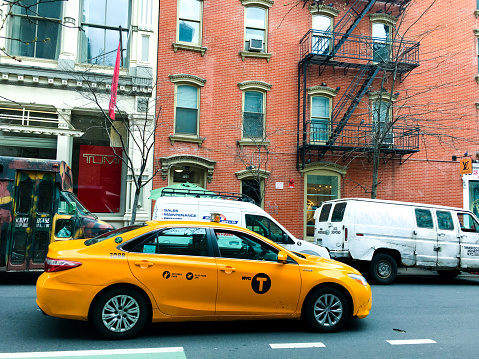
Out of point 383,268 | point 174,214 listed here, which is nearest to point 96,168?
point 174,214

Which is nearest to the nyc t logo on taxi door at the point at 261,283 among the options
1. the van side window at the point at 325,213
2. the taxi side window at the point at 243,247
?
the taxi side window at the point at 243,247

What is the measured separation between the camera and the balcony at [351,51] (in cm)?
1692

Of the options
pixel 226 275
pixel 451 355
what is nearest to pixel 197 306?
pixel 226 275

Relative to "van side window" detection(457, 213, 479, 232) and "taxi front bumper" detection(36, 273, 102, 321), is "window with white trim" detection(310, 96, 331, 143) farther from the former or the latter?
"taxi front bumper" detection(36, 273, 102, 321)

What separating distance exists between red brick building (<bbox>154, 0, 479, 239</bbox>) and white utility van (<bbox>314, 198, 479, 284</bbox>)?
181 inches

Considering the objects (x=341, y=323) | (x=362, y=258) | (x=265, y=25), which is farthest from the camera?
(x=265, y=25)

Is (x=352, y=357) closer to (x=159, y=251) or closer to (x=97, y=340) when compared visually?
(x=159, y=251)

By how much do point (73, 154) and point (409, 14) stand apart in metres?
14.9

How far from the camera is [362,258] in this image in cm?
1112

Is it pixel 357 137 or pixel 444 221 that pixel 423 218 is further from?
pixel 357 137

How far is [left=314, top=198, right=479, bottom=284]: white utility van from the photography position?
1121 centimetres

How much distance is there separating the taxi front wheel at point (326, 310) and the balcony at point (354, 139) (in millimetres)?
10839

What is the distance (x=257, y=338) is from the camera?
5.75 m

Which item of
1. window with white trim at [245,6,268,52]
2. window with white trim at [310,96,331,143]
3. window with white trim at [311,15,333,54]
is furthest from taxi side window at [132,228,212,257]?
window with white trim at [311,15,333,54]
